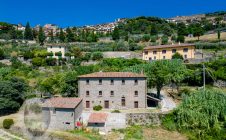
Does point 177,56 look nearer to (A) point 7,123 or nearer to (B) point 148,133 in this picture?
(B) point 148,133

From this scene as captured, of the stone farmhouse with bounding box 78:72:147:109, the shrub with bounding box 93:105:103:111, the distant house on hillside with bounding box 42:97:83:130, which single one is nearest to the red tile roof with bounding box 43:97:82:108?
the distant house on hillside with bounding box 42:97:83:130

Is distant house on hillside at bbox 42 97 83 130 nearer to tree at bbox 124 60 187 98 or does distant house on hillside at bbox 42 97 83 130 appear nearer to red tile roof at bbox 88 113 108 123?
red tile roof at bbox 88 113 108 123

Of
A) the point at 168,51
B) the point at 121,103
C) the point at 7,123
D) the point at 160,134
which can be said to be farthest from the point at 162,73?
the point at 168,51

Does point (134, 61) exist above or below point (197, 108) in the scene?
above

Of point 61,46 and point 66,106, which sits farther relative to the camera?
point 61,46

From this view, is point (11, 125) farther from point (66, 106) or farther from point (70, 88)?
point (70, 88)

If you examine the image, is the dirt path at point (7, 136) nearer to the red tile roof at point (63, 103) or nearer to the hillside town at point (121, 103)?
the hillside town at point (121, 103)

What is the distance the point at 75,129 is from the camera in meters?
33.3

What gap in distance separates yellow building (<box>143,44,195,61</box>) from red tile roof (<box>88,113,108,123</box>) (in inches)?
1413

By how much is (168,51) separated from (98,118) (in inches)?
1499

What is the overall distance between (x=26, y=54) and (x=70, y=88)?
31279 millimetres

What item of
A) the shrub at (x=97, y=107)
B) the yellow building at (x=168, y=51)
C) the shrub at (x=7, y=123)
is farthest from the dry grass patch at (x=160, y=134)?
the yellow building at (x=168, y=51)

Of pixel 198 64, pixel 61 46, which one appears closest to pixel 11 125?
pixel 198 64

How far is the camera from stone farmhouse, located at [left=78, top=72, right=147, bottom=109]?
39594 millimetres
